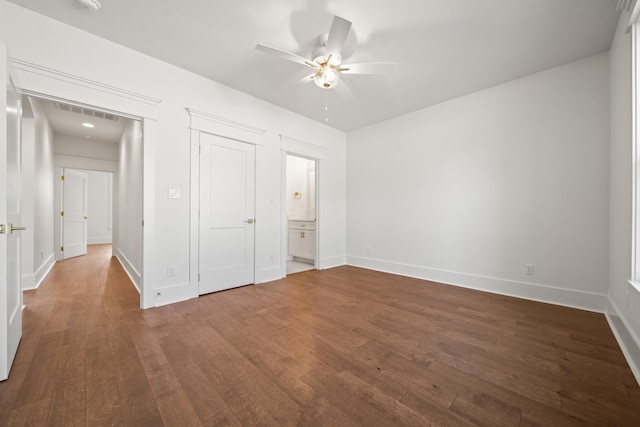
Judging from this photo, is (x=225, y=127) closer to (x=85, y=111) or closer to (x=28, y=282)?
(x=85, y=111)

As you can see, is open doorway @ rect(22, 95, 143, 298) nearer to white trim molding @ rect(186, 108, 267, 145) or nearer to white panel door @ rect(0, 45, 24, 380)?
white trim molding @ rect(186, 108, 267, 145)

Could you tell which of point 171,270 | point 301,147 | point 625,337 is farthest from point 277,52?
point 625,337

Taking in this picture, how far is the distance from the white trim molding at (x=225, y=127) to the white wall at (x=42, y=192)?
7.66ft

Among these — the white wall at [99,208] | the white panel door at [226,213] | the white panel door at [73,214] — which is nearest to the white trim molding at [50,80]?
the white panel door at [226,213]

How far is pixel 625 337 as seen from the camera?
1930 millimetres

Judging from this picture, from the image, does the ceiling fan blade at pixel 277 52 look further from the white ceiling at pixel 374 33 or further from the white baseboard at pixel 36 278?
the white baseboard at pixel 36 278

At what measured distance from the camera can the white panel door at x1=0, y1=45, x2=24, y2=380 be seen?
151 centimetres

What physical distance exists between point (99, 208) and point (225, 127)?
8.20 meters

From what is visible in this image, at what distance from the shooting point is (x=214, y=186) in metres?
3.33

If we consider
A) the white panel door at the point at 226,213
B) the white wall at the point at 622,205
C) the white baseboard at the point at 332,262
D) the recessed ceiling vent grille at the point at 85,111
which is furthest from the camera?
the white baseboard at the point at 332,262

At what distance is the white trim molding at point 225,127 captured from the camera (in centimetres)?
311

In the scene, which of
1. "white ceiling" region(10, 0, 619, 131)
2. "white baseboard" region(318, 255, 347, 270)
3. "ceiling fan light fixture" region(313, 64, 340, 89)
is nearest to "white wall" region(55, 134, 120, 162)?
"white ceiling" region(10, 0, 619, 131)

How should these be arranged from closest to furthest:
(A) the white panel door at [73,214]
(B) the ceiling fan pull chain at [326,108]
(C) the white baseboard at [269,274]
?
(B) the ceiling fan pull chain at [326,108] < (C) the white baseboard at [269,274] < (A) the white panel door at [73,214]

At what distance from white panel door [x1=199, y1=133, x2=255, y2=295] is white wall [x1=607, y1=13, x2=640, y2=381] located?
3.78 meters
